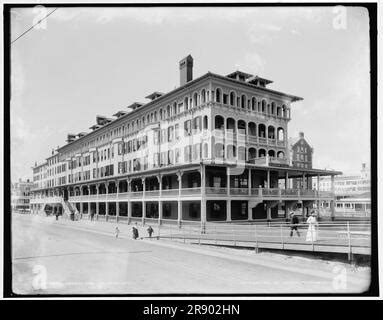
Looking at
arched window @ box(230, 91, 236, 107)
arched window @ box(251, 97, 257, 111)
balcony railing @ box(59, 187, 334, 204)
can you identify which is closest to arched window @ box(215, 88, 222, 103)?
arched window @ box(230, 91, 236, 107)

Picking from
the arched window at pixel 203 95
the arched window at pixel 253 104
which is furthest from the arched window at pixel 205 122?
the arched window at pixel 253 104

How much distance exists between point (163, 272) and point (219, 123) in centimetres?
1826

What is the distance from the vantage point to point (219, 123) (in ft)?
94.3

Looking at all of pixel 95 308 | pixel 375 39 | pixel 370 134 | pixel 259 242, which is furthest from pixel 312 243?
pixel 95 308

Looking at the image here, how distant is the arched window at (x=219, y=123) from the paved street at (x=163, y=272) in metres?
14.2

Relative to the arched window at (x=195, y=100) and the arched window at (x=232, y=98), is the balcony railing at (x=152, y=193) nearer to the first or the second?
the arched window at (x=195, y=100)

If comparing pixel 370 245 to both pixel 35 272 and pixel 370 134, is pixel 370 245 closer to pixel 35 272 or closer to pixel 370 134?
pixel 370 134

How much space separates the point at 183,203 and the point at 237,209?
5.21 m

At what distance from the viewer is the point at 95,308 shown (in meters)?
9.09

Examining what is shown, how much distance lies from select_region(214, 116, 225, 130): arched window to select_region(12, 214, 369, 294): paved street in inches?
560

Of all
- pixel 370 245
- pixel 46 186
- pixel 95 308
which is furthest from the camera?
pixel 46 186

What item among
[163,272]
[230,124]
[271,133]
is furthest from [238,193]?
[163,272]

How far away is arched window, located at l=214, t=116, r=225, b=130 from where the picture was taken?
93.6 feet

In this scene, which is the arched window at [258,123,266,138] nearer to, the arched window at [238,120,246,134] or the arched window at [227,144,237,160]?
the arched window at [238,120,246,134]
